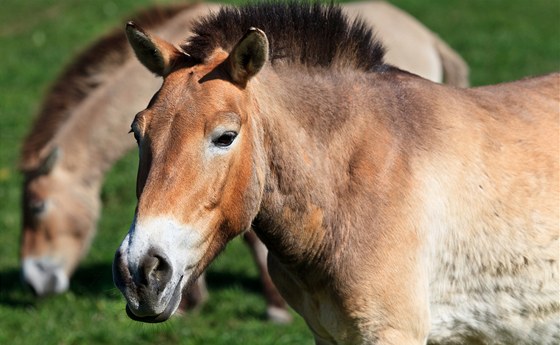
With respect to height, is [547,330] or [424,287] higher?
[424,287]

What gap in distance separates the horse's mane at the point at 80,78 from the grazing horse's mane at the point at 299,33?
4.33 metres

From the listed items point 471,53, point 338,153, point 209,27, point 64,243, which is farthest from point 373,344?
point 471,53

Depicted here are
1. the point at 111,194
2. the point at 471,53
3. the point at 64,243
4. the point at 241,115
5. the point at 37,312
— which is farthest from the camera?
the point at 471,53

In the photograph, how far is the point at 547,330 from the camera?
14.5ft

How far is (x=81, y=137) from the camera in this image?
822cm

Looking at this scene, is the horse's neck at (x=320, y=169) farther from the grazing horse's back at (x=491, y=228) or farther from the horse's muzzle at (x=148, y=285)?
the horse's muzzle at (x=148, y=285)

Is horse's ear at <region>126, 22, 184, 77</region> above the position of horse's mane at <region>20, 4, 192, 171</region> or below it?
above

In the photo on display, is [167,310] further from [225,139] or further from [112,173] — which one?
[112,173]

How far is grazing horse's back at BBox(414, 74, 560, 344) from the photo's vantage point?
4.21 meters

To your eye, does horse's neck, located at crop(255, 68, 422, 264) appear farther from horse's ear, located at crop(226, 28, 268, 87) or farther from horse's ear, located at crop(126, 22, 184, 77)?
horse's ear, located at crop(126, 22, 184, 77)

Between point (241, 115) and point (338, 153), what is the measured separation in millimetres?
563

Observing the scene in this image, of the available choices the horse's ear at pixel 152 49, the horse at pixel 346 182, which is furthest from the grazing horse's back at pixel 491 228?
the horse's ear at pixel 152 49

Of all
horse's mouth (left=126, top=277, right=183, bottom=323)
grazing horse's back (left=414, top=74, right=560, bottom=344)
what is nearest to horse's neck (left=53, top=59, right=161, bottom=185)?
grazing horse's back (left=414, top=74, right=560, bottom=344)

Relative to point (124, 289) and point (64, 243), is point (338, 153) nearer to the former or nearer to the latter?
point (124, 289)
